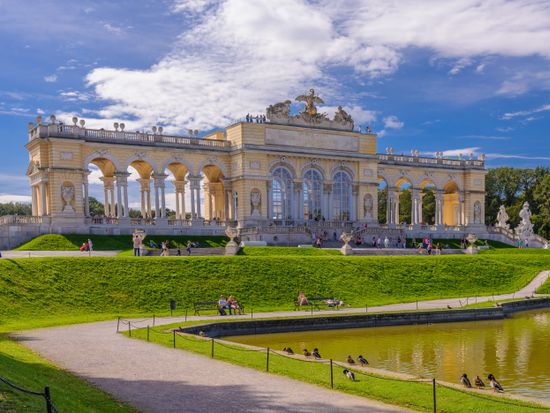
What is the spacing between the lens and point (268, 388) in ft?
54.1

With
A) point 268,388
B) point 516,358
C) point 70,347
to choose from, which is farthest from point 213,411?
point 516,358

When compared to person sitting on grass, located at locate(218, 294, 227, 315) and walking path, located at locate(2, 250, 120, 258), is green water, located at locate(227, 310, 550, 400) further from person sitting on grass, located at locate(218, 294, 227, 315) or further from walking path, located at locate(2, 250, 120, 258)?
walking path, located at locate(2, 250, 120, 258)

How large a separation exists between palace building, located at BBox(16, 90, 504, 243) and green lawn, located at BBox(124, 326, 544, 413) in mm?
36250

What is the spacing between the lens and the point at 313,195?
69562 millimetres

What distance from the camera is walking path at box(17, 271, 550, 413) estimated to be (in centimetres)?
1490

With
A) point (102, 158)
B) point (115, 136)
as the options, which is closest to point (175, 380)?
point (102, 158)

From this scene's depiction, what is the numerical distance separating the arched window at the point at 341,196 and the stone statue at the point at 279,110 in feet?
28.0

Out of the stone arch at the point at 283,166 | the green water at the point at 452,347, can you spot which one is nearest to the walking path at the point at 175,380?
the green water at the point at 452,347

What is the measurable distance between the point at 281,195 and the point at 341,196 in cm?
705

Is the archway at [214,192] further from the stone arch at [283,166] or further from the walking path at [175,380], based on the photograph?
the walking path at [175,380]

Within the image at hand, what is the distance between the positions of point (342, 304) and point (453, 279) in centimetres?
1199

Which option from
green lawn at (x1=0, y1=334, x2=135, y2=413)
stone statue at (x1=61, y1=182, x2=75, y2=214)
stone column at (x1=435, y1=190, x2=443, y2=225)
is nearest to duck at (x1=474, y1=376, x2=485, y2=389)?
green lawn at (x1=0, y1=334, x2=135, y2=413)

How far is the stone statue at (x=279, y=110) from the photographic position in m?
66.8

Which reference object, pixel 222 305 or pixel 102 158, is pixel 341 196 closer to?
pixel 102 158
